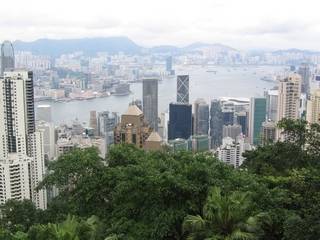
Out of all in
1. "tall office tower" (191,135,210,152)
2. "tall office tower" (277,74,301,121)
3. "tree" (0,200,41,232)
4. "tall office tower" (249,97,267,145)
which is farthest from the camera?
"tall office tower" (249,97,267,145)

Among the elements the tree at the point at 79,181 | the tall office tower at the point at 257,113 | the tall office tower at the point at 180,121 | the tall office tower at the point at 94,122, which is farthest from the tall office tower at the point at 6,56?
the tree at the point at 79,181

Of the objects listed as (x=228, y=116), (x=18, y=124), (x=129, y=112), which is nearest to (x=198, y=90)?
(x=228, y=116)

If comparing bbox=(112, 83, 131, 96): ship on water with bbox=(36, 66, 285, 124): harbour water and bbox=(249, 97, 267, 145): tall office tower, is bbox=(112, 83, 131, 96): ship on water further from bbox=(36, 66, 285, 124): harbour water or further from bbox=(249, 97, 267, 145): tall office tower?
bbox=(249, 97, 267, 145): tall office tower

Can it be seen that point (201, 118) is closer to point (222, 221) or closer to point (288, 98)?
point (288, 98)

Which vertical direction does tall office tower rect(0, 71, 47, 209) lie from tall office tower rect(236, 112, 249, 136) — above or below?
above

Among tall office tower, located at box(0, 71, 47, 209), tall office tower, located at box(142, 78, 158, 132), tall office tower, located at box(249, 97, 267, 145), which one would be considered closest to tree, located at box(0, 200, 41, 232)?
tall office tower, located at box(0, 71, 47, 209)

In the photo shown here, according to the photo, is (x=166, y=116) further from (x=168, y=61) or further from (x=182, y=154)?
(x=168, y=61)

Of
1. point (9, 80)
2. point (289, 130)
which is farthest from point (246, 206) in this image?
point (9, 80)
